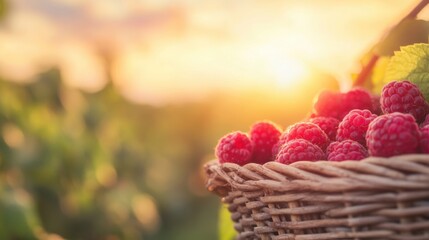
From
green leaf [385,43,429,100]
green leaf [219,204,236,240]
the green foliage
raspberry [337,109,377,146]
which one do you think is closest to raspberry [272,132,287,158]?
raspberry [337,109,377,146]

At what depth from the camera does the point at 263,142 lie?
1.28 m

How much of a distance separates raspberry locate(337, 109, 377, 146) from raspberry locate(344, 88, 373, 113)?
0.49ft

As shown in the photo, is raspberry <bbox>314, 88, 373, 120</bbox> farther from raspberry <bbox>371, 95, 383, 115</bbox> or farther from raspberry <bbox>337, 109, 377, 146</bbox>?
raspberry <bbox>337, 109, 377, 146</bbox>

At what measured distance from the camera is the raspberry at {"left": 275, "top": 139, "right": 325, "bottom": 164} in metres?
1.06

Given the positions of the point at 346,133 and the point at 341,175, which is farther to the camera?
the point at 346,133

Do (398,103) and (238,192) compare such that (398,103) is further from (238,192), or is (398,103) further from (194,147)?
(194,147)

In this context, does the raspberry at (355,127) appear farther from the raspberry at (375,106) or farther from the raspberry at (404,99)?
the raspberry at (375,106)

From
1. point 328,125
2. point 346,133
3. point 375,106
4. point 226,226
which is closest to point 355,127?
point 346,133

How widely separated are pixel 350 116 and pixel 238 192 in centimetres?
21

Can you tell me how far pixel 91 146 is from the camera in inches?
249

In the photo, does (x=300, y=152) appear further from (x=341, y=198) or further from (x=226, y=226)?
(x=226, y=226)

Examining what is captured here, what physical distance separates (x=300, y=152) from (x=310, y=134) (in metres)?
0.08

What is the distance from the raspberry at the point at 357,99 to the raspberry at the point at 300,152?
0.71ft

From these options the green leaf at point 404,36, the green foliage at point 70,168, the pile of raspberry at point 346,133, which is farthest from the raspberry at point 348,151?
the green foliage at point 70,168
